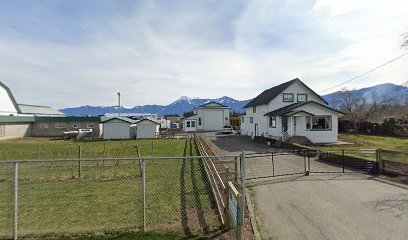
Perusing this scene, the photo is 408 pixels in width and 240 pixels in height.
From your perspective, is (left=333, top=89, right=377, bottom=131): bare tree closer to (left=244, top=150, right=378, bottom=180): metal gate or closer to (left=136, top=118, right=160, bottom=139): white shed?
(left=244, top=150, right=378, bottom=180): metal gate

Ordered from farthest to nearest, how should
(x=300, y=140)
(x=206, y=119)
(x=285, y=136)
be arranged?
(x=206, y=119) → (x=285, y=136) → (x=300, y=140)

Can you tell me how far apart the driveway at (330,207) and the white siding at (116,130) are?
3190cm

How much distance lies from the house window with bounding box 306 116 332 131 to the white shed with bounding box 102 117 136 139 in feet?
88.9

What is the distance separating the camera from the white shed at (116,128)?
40.4m

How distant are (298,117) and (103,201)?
25.0 metres

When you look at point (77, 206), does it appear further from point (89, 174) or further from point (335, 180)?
point (335, 180)

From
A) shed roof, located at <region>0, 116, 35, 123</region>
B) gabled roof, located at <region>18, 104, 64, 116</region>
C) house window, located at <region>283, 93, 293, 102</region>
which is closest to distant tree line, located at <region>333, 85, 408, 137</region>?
house window, located at <region>283, 93, 293, 102</region>

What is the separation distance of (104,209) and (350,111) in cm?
5026

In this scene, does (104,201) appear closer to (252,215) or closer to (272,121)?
(252,215)

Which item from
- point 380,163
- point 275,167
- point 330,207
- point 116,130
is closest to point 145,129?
point 116,130

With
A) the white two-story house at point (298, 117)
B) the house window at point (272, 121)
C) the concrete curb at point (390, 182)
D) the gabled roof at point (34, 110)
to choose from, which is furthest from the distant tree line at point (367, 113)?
the gabled roof at point (34, 110)

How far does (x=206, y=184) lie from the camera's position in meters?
10.8

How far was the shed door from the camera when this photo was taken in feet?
188

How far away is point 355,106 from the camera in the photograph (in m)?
49.8
